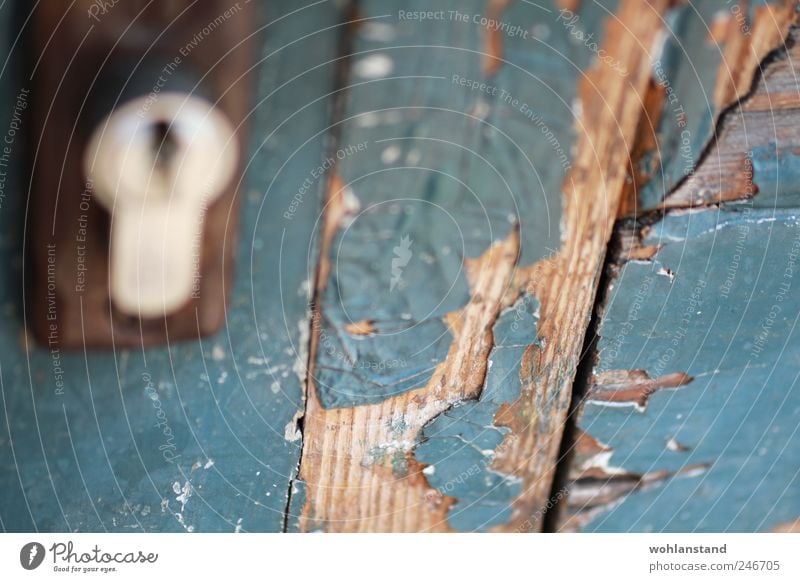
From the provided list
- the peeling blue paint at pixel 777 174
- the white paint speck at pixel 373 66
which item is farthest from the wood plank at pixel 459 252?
the peeling blue paint at pixel 777 174

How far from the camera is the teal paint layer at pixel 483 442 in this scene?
1.85ft

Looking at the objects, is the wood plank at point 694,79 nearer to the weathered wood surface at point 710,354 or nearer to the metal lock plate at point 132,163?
the weathered wood surface at point 710,354

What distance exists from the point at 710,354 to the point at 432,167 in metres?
0.28

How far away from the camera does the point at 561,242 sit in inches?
21.1

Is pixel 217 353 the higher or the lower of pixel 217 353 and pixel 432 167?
the lower

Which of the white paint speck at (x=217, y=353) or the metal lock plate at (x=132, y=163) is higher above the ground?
the metal lock plate at (x=132, y=163)

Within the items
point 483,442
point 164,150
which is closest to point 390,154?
point 164,150

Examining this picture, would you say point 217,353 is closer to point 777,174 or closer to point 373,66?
point 373,66

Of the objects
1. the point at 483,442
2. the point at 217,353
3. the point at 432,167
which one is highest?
the point at 432,167

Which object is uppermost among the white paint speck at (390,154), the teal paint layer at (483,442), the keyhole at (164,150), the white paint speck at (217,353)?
the keyhole at (164,150)

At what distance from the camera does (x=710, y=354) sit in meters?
0.61

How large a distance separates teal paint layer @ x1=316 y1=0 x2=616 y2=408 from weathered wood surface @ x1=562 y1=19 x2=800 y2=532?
0.10 meters

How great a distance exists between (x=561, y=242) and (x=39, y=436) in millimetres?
381
